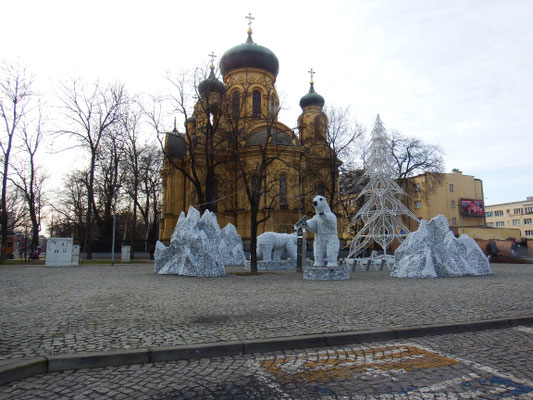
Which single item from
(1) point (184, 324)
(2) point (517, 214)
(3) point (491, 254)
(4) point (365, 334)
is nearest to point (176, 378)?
(1) point (184, 324)

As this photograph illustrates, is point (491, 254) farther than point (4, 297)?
Yes

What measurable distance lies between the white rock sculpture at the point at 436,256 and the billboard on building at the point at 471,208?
152 feet

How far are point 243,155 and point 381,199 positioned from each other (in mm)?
19032

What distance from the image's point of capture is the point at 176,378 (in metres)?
3.83

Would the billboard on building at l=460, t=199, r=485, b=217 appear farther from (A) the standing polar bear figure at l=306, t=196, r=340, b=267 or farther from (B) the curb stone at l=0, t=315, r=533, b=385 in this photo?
(B) the curb stone at l=0, t=315, r=533, b=385

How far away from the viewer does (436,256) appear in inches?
592

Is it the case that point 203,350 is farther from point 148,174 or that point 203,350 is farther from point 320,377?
point 148,174

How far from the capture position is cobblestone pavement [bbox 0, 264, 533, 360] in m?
4.91

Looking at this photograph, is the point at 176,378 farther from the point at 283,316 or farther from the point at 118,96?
the point at 118,96

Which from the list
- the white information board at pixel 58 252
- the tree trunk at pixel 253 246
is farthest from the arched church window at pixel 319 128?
the white information board at pixel 58 252

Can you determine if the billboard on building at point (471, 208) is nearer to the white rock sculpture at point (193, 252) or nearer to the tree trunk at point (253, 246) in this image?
the tree trunk at point (253, 246)

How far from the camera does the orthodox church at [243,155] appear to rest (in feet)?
90.8

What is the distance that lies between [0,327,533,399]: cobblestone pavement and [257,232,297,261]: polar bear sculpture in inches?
633

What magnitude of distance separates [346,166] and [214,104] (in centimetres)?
1182
